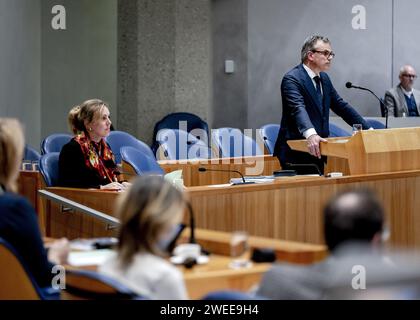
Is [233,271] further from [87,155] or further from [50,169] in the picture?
[50,169]

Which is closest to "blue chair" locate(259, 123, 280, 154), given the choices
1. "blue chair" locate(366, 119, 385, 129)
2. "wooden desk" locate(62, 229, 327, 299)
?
"blue chair" locate(366, 119, 385, 129)

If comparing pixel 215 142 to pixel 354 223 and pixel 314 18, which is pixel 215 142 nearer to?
pixel 314 18

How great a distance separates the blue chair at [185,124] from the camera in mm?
10711

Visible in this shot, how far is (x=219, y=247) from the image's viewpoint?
11.9 ft

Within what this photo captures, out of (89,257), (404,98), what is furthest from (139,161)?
(404,98)

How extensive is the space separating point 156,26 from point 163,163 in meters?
4.00

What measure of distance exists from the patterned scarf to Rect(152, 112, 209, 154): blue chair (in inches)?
173

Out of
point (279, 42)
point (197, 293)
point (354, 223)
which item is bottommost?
point (197, 293)

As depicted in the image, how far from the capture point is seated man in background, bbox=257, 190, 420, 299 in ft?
8.13

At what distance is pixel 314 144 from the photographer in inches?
243

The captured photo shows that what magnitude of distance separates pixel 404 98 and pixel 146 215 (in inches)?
347

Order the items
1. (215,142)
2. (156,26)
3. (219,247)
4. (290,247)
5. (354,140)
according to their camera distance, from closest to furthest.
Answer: (290,247) → (219,247) → (354,140) → (215,142) → (156,26)

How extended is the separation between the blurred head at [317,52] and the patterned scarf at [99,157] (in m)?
1.74
